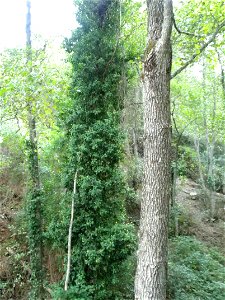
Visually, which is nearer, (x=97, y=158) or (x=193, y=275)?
(x=193, y=275)

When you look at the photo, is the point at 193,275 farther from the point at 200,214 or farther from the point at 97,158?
the point at 200,214

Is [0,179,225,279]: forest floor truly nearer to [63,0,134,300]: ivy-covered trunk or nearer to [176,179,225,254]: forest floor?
[176,179,225,254]: forest floor

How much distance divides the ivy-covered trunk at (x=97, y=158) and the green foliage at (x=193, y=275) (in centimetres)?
121

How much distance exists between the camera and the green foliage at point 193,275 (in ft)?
19.2

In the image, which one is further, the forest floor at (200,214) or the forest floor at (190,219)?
the forest floor at (200,214)

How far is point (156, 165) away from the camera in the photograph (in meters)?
4.21

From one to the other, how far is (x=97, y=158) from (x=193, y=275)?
11.2 feet

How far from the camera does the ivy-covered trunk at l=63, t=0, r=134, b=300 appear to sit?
19.8 feet

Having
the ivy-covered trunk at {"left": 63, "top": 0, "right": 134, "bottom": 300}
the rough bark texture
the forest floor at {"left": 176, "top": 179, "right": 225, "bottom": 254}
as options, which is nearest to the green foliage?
the ivy-covered trunk at {"left": 63, "top": 0, "right": 134, "bottom": 300}

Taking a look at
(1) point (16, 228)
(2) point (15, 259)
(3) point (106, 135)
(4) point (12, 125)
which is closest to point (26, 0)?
(4) point (12, 125)

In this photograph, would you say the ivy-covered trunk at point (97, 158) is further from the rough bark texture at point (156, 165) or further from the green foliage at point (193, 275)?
the rough bark texture at point (156, 165)

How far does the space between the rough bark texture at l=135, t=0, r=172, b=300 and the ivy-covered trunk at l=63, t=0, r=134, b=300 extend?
1945 mm

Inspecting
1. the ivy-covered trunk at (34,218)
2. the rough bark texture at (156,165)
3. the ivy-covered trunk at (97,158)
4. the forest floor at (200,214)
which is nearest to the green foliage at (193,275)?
the ivy-covered trunk at (97,158)

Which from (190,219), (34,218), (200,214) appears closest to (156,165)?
(34,218)
